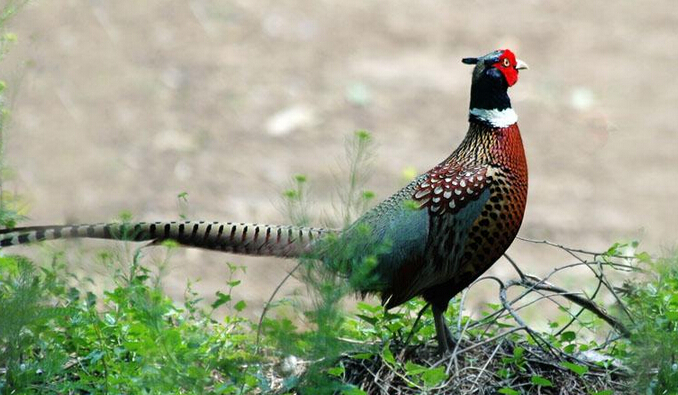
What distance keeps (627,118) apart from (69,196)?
12.9ft

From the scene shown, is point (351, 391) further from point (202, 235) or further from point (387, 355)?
point (202, 235)

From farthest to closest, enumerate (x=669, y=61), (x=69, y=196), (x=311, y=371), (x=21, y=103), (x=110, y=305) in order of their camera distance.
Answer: (x=669, y=61), (x=21, y=103), (x=69, y=196), (x=110, y=305), (x=311, y=371)

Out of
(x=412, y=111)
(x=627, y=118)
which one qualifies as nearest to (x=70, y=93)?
(x=412, y=111)

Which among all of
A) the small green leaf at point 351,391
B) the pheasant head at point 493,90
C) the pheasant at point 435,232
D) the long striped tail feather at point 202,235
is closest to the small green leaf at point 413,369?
the small green leaf at point 351,391

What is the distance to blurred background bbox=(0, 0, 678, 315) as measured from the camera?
24.0 feet

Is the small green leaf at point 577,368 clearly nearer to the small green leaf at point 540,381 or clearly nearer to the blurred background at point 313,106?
the small green leaf at point 540,381

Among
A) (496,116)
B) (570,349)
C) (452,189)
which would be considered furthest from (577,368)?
(496,116)

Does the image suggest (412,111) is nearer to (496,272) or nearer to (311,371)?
(496,272)

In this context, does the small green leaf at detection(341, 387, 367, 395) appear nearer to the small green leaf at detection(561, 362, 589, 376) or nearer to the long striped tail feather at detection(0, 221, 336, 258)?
the long striped tail feather at detection(0, 221, 336, 258)

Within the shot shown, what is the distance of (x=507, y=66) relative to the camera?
4230mm

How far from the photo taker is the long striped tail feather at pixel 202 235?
391 cm

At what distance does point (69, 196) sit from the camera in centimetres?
729

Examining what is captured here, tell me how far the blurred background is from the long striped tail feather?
6.91ft

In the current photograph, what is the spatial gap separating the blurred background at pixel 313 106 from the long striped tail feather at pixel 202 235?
211 cm
